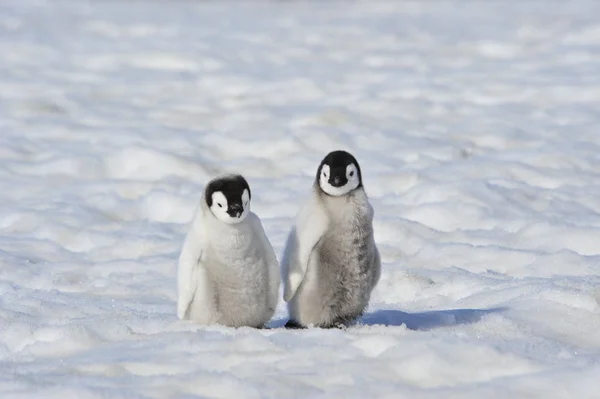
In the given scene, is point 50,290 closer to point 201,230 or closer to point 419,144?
point 201,230

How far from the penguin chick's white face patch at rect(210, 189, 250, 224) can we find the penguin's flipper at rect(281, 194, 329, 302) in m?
0.28

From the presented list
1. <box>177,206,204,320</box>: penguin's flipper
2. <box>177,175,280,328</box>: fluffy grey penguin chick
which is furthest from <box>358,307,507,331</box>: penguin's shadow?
<box>177,206,204,320</box>: penguin's flipper

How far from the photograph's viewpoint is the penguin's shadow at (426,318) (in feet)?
14.1

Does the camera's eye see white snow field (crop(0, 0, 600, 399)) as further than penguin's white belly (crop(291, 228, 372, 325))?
No

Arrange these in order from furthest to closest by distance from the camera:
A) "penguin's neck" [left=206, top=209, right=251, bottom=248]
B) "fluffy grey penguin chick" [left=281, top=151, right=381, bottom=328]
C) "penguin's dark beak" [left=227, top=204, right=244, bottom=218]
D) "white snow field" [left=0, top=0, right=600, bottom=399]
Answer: "fluffy grey penguin chick" [left=281, top=151, right=381, bottom=328] → "penguin's neck" [left=206, top=209, right=251, bottom=248] → "penguin's dark beak" [left=227, top=204, right=244, bottom=218] → "white snow field" [left=0, top=0, right=600, bottom=399]

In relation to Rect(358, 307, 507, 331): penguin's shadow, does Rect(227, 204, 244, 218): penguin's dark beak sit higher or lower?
higher

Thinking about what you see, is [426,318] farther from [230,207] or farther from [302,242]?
[230,207]

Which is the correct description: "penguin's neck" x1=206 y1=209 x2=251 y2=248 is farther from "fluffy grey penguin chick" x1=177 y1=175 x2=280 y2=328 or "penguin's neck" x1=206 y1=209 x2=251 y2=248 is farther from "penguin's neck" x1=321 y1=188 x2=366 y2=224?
"penguin's neck" x1=321 y1=188 x2=366 y2=224

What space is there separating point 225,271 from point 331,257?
1.37ft

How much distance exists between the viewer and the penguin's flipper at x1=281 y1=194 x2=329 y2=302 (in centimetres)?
426

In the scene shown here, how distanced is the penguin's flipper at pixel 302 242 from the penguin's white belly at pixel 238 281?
0.10m

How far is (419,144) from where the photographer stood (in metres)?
8.95

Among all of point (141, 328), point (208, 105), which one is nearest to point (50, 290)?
point (141, 328)

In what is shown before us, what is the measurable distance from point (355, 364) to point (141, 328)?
977 millimetres
